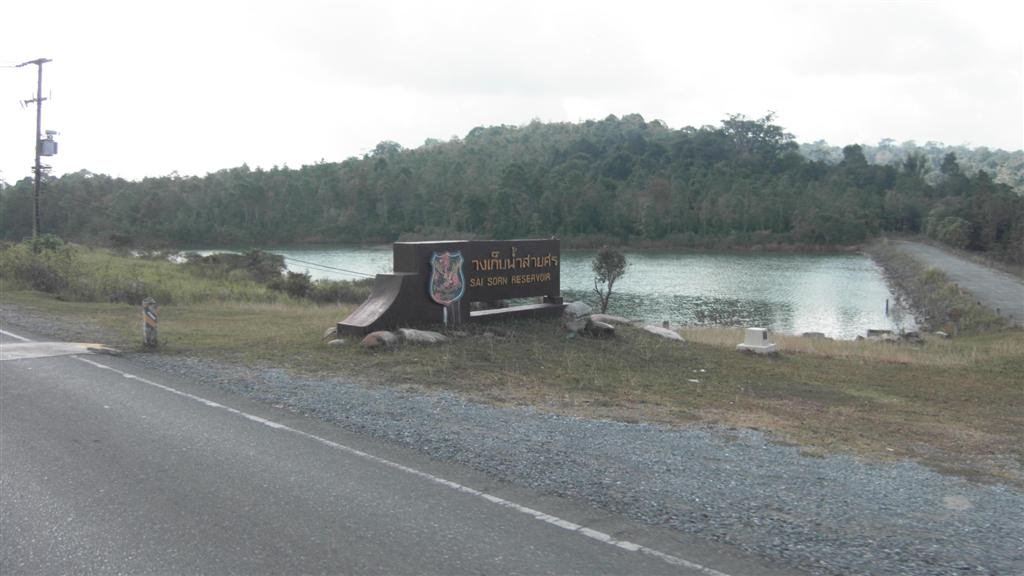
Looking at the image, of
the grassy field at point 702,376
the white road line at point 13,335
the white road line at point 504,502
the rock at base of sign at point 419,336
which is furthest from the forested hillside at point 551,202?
the white road line at point 504,502

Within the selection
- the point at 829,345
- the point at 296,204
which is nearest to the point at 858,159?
the point at 296,204

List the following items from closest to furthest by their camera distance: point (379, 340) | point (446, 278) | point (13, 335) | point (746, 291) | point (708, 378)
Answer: point (708, 378), point (379, 340), point (13, 335), point (446, 278), point (746, 291)

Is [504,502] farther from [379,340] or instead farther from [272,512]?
[379,340]

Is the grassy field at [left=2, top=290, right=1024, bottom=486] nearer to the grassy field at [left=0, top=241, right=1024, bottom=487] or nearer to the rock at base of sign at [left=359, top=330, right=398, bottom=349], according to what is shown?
the grassy field at [left=0, top=241, right=1024, bottom=487]

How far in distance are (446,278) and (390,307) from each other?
1310 mm

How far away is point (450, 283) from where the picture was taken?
1449cm

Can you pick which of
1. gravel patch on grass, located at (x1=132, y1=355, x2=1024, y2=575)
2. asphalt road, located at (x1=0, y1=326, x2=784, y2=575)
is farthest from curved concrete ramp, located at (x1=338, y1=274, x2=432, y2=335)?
asphalt road, located at (x1=0, y1=326, x2=784, y2=575)

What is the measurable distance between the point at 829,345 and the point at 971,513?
1387 cm

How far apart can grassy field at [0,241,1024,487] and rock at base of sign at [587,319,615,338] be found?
0.85 ft

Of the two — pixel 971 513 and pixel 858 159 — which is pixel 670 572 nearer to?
pixel 971 513

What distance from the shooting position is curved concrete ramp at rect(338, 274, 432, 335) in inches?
529

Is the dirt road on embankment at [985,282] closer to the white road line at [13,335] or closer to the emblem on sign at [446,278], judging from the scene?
the emblem on sign at [446,278]

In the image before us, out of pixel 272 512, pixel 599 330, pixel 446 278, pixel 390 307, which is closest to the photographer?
pixel 272 512

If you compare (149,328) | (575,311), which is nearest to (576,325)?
(575,311)
